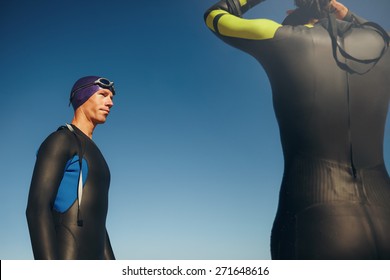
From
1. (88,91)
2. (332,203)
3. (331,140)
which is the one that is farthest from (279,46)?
(88,91)

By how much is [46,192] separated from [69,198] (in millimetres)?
120

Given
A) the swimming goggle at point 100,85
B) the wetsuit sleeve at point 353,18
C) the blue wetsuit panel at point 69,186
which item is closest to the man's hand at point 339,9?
the wetsuit sleeve at point 353,18

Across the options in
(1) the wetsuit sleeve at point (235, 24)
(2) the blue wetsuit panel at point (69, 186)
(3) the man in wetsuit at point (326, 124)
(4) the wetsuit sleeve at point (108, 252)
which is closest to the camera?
(2) the blue wetsuit panel at point (69, 186)

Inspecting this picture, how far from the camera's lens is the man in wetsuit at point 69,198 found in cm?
175

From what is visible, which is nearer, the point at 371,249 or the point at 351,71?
the point at 371,249

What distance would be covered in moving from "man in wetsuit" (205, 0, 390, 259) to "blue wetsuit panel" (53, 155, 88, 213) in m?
1.07

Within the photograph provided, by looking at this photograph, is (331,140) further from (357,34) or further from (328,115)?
(357,34)

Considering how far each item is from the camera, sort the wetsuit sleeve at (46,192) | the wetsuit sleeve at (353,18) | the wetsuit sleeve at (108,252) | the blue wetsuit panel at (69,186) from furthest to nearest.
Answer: the wetsuit sleeve at (353,18)
the wetsuit sleeve at (108,252)
the blue wetsuit panel at (69,186)
the wetsuit sleeve at (46,192)

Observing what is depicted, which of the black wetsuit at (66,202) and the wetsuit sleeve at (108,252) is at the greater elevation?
the black wetsuit at (66,202)

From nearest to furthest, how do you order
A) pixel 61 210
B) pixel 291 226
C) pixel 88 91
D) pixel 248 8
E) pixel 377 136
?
pixel 61 210 < pixel 88 91 < pixel 291 226 < pixel 377 136 < pixel 248 8

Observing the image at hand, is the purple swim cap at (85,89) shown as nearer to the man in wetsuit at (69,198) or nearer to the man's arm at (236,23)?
the man in wetsuit at (69,198)

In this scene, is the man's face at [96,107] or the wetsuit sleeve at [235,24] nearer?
the man's face at [96,107]

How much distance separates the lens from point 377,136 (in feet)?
8.25

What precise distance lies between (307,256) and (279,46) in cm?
111
